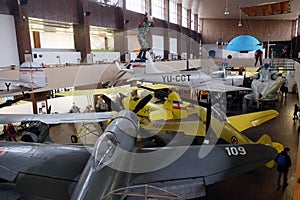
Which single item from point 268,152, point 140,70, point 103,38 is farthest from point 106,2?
point 268,152

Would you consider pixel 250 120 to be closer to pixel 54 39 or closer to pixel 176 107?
pixel 176 107

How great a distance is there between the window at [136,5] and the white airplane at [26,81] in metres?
11.9

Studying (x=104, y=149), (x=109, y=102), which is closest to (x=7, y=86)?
(x=109, y=102)

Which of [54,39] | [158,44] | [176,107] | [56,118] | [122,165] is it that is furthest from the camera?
[158,44]

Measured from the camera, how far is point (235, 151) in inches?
167

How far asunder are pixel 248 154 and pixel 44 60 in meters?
9.58

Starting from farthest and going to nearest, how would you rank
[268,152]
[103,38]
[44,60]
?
[103,38], [44,60], [268,152]

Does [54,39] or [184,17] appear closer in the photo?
[54,39]

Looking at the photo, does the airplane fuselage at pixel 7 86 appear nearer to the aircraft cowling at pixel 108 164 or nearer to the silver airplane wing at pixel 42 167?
the silver airplane wing at pixel 42 167

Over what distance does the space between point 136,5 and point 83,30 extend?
6.72 m

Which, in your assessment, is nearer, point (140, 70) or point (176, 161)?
point (176, 161)

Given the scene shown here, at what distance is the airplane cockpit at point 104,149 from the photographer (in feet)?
10.3

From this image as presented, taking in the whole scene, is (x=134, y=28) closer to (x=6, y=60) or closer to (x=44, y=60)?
(x=44, y=60)

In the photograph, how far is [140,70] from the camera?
9.40m
